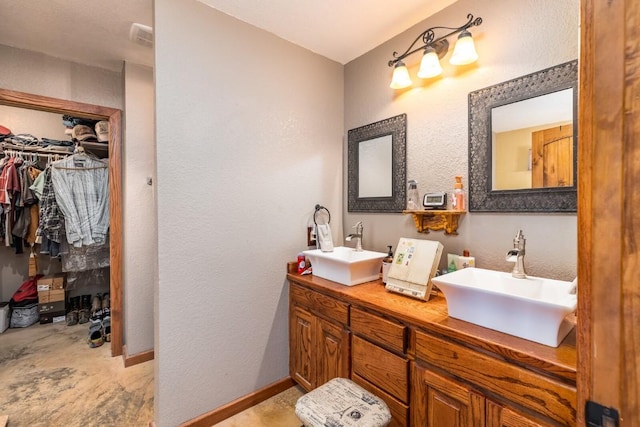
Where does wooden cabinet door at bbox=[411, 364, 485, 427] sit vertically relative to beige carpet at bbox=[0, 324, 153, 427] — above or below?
above

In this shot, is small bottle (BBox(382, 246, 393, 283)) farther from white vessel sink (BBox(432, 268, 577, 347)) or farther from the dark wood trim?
the dark wood trim

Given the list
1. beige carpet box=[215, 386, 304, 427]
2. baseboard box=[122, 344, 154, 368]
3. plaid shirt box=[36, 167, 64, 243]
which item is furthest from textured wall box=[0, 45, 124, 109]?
beige carpet box=[215, 386, 304, 427]

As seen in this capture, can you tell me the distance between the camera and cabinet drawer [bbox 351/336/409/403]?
50.8 inches

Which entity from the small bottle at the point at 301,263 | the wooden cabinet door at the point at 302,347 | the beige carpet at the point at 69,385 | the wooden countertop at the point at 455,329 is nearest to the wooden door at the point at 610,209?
the wooden countertop at the point at 455,329

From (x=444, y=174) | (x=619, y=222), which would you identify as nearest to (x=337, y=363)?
(x=444, y=174)

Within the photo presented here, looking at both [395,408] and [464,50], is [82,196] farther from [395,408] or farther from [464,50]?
[464,50]

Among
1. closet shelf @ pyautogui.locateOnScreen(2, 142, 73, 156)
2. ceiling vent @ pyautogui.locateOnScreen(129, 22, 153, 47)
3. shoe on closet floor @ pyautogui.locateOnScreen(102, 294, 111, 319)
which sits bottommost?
shoe on closet floor @ pyautogui.locateOnScreen(102, 294, 111, 319)

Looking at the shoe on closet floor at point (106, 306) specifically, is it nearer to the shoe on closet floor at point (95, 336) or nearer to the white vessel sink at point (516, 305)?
the shoe on closet floor at point (95, 336)

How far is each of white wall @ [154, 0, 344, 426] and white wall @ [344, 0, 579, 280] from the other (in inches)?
19.7

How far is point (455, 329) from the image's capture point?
110 centimetres

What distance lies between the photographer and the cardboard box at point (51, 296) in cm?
323

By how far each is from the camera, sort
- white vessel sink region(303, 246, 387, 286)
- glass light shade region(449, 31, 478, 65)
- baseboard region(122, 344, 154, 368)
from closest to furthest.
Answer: glass light shade region(449, 31, 478, 65) → white vessel sink region(303, 246, 387, 286) → baseboard region(122, 344, 154, 368)

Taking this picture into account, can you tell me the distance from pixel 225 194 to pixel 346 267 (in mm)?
886

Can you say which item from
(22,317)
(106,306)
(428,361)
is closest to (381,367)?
(428,361)
